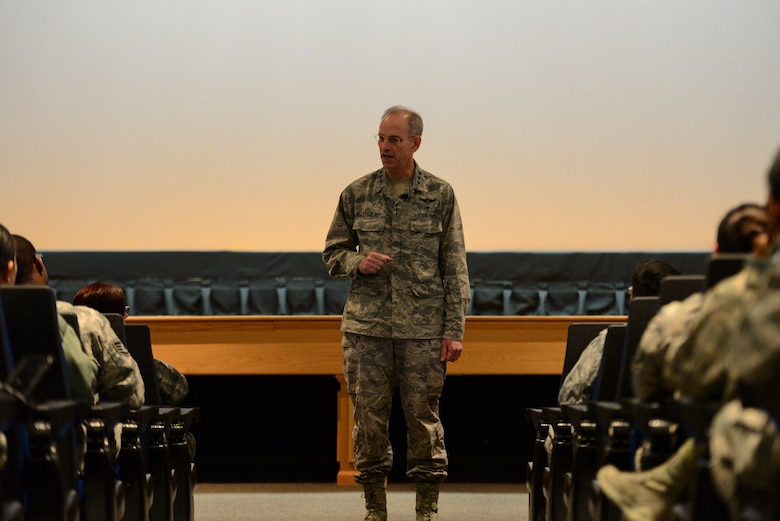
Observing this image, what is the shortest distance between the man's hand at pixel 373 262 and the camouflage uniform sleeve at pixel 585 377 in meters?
0.81

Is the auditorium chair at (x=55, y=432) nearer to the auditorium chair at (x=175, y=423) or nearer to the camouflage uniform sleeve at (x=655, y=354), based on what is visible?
the auditorium chair at (x=175, y=423)

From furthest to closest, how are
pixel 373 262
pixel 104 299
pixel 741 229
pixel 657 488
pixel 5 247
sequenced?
pixel 373 262
pixel 104 299
pixel 5 247
pixel 741 229
pixel 657 488

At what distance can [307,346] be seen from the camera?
4875 mm

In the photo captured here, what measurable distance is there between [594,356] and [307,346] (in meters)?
1.96

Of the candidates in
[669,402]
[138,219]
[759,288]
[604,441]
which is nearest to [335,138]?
[138,219]

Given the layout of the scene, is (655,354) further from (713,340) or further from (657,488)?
(713,340)

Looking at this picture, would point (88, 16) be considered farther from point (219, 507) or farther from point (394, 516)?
point (394, 516)

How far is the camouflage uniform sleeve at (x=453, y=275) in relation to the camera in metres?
3.87

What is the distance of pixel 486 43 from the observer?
5.79 m

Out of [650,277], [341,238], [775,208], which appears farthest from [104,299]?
[775,208]

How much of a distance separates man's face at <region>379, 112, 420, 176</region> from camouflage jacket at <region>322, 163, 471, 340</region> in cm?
9

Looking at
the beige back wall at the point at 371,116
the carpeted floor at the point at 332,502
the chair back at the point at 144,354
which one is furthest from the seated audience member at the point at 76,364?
the beige back wall at the point at 371,116

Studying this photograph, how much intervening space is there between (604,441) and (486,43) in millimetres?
3475

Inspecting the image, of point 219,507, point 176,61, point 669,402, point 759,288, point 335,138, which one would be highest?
point 176,61
